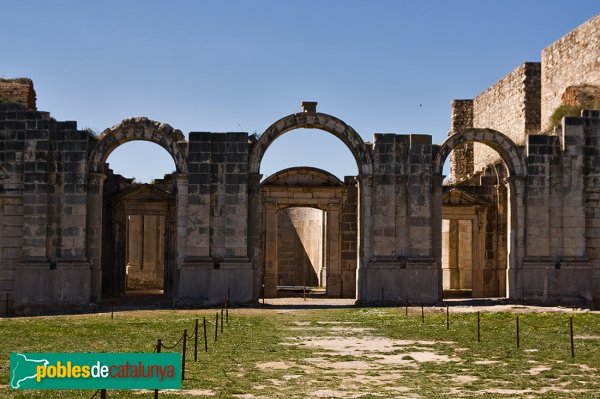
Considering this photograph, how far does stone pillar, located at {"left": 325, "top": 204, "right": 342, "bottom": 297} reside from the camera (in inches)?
1309

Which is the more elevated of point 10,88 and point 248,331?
point 10,88

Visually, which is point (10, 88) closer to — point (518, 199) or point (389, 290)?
point (389, 290)

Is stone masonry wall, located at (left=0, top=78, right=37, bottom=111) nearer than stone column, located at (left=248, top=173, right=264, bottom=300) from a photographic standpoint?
No

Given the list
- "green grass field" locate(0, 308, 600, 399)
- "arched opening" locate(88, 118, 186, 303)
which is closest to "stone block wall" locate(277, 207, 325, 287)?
"arched opening" locate(88, 118, 186, 303)

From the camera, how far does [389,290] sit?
2684cm

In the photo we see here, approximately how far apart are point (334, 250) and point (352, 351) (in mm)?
17669

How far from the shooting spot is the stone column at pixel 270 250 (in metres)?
33.6

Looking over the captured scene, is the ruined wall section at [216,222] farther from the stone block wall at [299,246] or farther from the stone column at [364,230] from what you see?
the stone block wall at [299,246]

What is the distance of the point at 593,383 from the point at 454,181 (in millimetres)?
28243

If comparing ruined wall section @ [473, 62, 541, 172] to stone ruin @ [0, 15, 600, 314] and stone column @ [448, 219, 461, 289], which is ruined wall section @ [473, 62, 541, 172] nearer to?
stone column @ [448, 219, 461, 289]

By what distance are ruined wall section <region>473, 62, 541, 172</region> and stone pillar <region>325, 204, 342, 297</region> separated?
649 centimetres

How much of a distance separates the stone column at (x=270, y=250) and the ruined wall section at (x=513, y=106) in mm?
8739

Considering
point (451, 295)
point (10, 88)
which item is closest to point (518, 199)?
point (451, 295)

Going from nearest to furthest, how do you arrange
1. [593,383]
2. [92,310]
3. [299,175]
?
[593,383]
[92,310]
[299,175]
